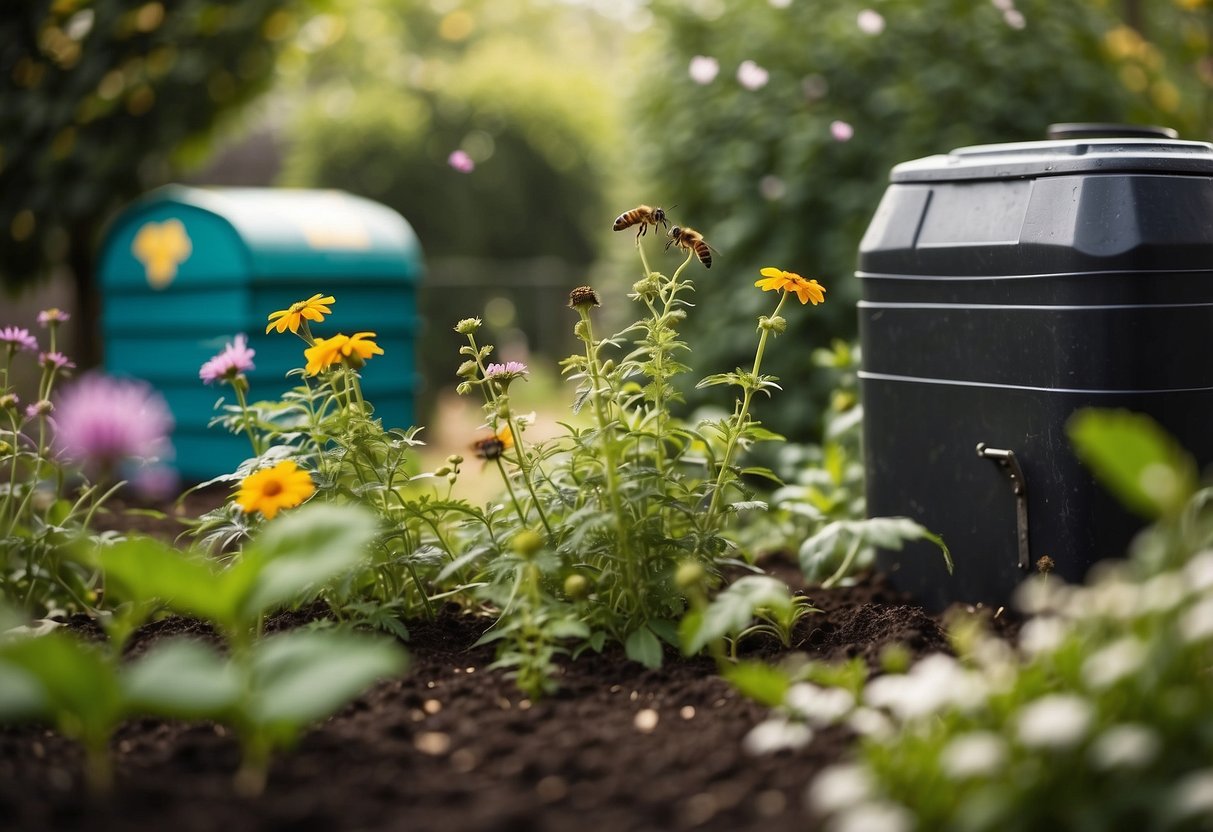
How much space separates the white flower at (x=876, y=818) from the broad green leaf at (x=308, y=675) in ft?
1.81

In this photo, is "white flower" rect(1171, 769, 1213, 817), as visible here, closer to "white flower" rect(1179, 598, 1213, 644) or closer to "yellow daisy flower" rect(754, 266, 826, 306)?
"white flower" rect(1179, 598, 1213, 644)

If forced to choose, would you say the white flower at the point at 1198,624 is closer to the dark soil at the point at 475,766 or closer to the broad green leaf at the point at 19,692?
the dark soil at the point at 475,766

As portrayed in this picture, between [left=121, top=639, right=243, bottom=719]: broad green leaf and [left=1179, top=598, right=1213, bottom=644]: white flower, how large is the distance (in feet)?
3.65

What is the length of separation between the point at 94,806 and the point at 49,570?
1298 mm

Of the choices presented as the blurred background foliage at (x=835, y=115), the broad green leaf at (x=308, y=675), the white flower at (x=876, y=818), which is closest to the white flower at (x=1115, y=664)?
the white flower at (x=876, y=818)

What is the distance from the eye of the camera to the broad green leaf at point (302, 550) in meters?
1.79

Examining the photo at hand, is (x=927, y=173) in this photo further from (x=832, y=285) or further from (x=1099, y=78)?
(x=1099, y=78)

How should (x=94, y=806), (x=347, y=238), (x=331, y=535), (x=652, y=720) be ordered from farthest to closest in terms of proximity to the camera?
(x=347, y=238), (x=652, y=720), (x=331, y=535), (x=94, y=806)

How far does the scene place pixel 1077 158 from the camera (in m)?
2.73

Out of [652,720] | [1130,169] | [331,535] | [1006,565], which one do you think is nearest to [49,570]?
[331,535]

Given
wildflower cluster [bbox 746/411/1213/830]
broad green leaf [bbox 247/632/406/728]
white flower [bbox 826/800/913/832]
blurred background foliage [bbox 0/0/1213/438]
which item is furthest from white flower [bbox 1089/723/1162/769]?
blurred background foliage [bbox 0/0/1213/438]

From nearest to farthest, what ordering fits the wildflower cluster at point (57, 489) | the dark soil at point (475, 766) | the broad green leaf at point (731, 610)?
the dark soil at point (475, 766), the broad green leaf at point (731, 610), the wildflower cluster at point (57, 489)

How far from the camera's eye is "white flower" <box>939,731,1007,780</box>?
4.69ft

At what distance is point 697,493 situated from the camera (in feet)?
8.68
